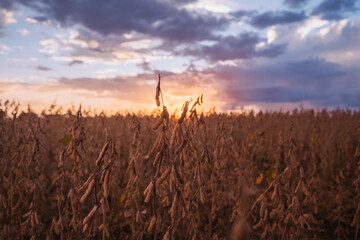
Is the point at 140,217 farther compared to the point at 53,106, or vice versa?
the point at 53,106

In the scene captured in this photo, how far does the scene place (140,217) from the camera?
226 centimetres

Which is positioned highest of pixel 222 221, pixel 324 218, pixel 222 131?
pixel 222 131

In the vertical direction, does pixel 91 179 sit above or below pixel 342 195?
above

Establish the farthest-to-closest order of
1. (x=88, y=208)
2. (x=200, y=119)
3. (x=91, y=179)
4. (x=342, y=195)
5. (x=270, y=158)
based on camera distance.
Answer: (x=270, y=158) < (x=342, y=195) < (x=88, y=208) < (x=200, y=119) < (x=91, y=179)

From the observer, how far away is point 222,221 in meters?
2.93

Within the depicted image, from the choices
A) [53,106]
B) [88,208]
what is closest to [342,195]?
[88,208]

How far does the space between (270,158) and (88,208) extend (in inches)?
163

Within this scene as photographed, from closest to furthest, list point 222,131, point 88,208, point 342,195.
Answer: point 222,131 → point 88,208 → point 342,195

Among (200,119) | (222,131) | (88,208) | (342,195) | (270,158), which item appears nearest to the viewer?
(200,119)

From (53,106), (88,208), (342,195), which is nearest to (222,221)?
(88,208)

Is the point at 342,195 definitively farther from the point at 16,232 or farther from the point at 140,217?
the point at 16,232

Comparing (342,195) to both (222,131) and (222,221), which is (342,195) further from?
(222,131)

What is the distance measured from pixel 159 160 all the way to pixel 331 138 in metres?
6.15

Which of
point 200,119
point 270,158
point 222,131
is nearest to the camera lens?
point 200,119
